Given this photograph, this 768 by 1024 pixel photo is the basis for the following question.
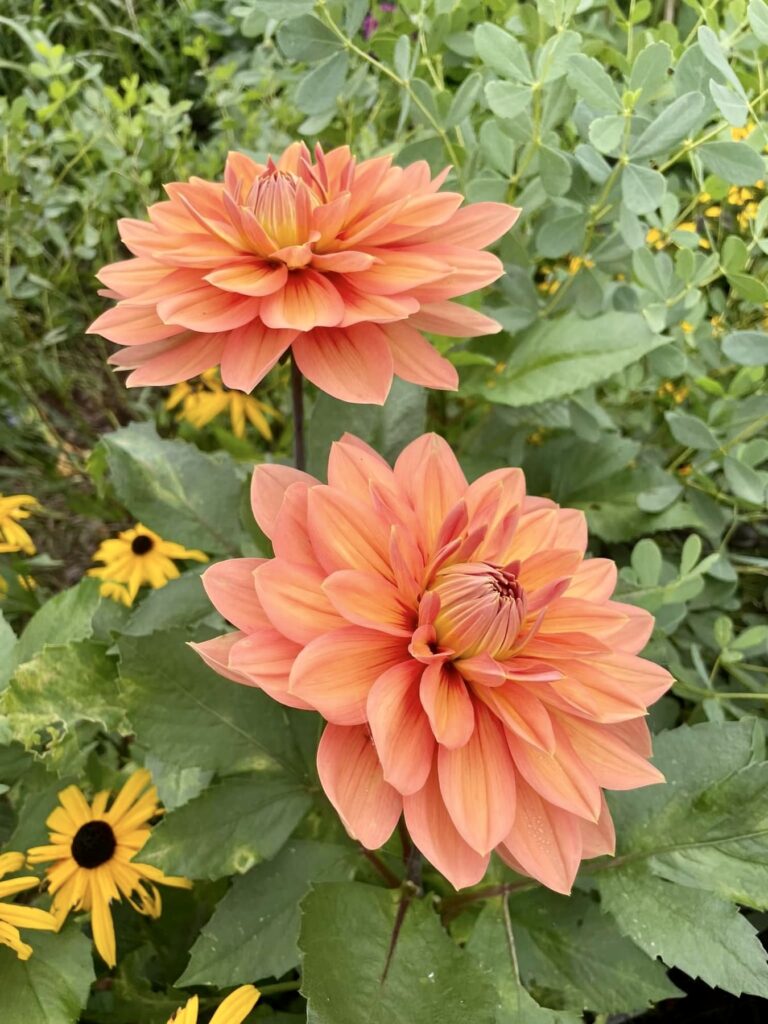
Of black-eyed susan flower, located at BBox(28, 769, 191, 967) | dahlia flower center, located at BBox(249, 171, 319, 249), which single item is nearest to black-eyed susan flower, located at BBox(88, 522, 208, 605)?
black-eyed susan flower, located at BBox(28, 769, 191, 967)

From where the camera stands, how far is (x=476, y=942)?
1.96ft

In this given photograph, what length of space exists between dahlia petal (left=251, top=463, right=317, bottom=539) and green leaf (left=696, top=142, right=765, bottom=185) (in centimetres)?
44

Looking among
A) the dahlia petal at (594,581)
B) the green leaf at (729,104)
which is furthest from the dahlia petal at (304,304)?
the green leaf at (729,104)

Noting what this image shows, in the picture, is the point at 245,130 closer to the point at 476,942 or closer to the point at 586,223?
the point at 586,223

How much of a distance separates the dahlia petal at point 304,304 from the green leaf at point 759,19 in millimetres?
363

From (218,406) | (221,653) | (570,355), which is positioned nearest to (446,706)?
(221,653)

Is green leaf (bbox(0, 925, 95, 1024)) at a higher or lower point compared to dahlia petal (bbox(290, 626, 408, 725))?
lower

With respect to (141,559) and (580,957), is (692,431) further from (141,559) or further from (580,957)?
(141,559)

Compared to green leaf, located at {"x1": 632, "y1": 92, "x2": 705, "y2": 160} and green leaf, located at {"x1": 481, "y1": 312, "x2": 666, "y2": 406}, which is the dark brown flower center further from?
green leaf, located at {"x1": 632, "y1": 92, "x2": 705, "y2": 160}

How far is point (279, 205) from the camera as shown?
53 centimetres

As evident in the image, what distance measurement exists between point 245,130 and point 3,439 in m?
0.70

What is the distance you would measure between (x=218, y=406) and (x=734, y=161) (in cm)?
87

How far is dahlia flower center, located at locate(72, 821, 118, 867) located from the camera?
26.7 inches

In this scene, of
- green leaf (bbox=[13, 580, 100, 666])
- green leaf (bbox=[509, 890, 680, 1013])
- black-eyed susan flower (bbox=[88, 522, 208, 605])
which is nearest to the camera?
green leaf (bbox=[509, 890, 680, 1013])
